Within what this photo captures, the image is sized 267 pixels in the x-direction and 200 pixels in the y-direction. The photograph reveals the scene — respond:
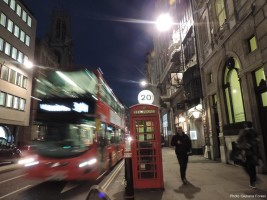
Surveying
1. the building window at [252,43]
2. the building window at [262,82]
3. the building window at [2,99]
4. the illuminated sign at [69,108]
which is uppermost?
the building window at [2,99]

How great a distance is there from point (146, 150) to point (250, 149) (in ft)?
11.0

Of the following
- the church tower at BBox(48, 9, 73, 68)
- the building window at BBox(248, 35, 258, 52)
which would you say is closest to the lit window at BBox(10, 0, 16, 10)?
the building window at BBox(248, 35, 258, 52)

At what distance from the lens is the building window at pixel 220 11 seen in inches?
589

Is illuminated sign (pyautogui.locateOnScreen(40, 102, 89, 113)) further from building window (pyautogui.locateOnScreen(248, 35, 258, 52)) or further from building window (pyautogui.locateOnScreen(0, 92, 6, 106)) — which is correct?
building window (pyautogui.locateOnScreen(0, 92, 6, 106))

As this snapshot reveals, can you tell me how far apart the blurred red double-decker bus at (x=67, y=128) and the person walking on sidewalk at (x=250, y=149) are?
5.43m

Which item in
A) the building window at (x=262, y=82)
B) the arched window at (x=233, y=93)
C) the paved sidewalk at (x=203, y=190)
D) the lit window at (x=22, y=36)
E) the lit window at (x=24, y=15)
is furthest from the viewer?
the lit window at (x=24, y=15)

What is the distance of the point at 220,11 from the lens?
15391 millimetres

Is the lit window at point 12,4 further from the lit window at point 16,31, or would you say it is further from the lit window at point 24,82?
the lit window at point 24,82

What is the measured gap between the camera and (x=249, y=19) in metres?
11.2

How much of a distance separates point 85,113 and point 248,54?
8.31 metres

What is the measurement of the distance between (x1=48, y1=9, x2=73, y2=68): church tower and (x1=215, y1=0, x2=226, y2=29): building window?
204ft

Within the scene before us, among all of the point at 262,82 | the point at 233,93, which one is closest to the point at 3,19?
the point at 233,93

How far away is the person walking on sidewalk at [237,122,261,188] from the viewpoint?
298 inches

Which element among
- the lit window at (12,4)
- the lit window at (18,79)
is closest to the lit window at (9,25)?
the lit window at (12,4)
